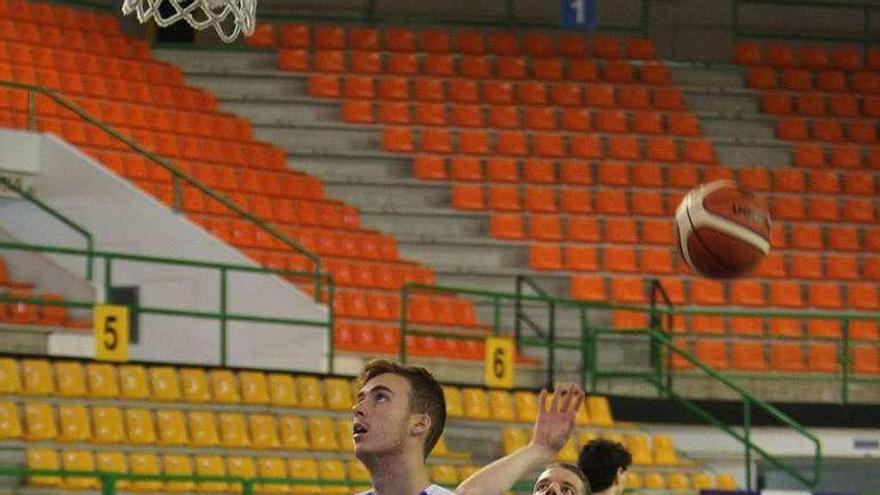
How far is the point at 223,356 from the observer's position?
1463cm

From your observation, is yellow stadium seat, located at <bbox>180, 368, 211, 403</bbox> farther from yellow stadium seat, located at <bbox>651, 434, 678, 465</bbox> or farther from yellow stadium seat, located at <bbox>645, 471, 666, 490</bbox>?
yellow stadium seat, located at <bbox>651, 434, 678, 465</bbox>

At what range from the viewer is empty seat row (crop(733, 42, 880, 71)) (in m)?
22.8

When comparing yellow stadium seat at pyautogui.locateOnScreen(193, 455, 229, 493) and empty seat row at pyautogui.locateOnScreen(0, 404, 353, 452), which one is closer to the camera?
empty seat row at pyautogui.locateOnScreen(0, 404, 353, 452)

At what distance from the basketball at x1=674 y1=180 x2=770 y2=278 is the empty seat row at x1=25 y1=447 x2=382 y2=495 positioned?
334 centimetres

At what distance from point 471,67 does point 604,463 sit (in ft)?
46.0

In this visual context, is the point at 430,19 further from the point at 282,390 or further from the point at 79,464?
the point at 79,464

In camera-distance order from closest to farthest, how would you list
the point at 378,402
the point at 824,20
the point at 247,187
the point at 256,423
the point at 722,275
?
1. the point at 378,402
2. the point at 722,275
3. the point at 256,423
4. the point at 247,187
5. the point at 824,20

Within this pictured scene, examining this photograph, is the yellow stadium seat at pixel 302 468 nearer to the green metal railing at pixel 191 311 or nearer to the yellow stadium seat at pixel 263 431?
the yellow stadium seat at pixel 263 431

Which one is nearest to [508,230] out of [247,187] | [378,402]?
[247,187]

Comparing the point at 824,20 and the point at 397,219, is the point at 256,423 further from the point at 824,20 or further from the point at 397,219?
the point at 824,20

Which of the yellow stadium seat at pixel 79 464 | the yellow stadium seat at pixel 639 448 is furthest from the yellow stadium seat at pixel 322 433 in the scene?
the yellow stadium seat at pixel 639 448

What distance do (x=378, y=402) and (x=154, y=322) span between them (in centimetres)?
1104

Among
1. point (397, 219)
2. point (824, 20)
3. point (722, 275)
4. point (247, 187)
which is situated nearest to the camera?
point (722, 275)

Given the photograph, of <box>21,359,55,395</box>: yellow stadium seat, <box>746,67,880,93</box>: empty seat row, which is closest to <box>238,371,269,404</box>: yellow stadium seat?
<box>21,359,55,395</box>: yellow stadium seat
